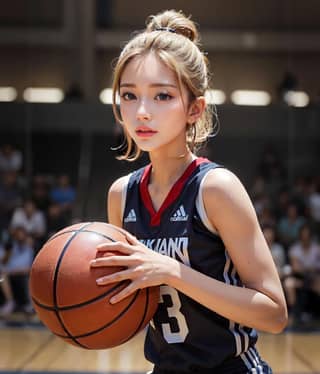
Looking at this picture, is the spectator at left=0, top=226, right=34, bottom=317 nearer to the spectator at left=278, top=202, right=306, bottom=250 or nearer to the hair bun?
the spectator at left=278, top=202, right=306, bottom=250

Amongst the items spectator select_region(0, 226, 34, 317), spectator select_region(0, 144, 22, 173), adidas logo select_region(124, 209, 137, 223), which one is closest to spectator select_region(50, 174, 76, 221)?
spectator select_region(0, 144, 22, 173)

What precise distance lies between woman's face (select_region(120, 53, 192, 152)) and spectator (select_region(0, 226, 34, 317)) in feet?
23.6

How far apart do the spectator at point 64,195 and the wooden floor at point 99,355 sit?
3.17 meters

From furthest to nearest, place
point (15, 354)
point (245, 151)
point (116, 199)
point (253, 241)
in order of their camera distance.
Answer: point (245, 151)
point (15, 354)
point (116, 199)
point (253, 241)

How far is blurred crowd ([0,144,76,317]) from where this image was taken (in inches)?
355

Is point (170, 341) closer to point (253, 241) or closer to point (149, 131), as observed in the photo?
point (253, 241)

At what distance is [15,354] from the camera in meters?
6.65

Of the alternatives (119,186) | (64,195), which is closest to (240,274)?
(119,186)

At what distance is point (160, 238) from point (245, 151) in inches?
412

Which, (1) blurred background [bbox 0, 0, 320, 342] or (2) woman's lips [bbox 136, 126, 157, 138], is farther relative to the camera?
(1) blurred background [bbox 0, 0, 320, 342]

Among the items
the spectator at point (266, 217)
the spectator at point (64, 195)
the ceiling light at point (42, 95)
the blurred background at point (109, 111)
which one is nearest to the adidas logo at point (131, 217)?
the blurred background at point (109, 111)

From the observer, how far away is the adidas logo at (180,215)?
189 centimetres

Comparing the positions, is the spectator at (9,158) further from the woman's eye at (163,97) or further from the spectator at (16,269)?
the woman's eye at (163,97)

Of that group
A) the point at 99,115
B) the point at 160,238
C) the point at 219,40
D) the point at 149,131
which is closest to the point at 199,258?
the point at 160,238
